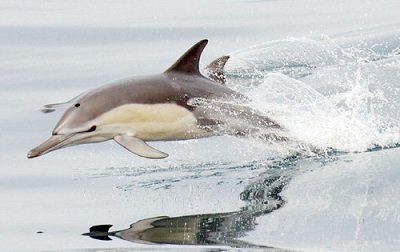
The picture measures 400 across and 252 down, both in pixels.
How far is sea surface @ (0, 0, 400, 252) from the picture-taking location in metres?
8.10

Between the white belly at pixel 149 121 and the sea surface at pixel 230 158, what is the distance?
353mm

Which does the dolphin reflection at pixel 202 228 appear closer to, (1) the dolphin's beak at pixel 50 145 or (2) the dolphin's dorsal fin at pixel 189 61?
(1) the dolphin's beak at pixel 50 145

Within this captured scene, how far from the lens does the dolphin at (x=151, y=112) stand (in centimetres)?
940

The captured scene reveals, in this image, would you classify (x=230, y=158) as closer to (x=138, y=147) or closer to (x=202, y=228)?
(x=138, y=147)

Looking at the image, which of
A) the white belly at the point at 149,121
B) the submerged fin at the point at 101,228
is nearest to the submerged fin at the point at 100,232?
the submerged fin at the point at 101,228

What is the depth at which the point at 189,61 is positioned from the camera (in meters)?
9.78

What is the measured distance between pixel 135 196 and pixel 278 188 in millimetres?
1003

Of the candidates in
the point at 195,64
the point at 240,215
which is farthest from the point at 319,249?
the point at 195,64

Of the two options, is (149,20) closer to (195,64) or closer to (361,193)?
(195,64)

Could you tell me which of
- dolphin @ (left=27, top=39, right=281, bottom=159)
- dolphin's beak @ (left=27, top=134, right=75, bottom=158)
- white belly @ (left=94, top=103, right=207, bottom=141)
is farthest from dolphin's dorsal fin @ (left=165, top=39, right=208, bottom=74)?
dolphin's beak @ (left=27, top=134, right=75, bottom=158)

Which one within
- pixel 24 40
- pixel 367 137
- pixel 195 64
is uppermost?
pixel 24 40

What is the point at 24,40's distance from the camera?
17.5 meters

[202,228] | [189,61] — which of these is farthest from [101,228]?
[189,61]

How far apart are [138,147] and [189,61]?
83 cm
